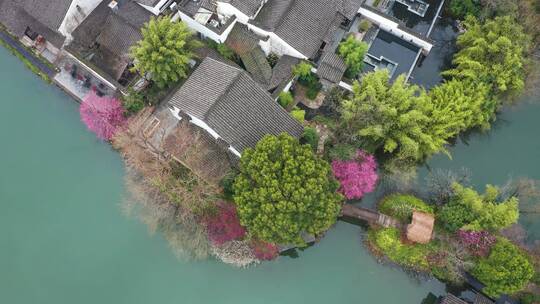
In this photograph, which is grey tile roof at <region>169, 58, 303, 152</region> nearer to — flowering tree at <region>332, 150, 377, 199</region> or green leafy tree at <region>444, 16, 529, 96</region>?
flowering tree at <region>332, 150, 377, 199</region>

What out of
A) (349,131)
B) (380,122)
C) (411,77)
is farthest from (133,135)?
(411,77)

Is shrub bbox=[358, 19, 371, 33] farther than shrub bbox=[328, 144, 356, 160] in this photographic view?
Yes

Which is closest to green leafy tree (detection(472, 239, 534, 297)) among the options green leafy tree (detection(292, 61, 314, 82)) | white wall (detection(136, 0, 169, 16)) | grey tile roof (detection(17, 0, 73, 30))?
green leafy tree (detection(292, 61, 314, 82))

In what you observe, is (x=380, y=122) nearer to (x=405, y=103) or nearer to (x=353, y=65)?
(x=405, y=103)

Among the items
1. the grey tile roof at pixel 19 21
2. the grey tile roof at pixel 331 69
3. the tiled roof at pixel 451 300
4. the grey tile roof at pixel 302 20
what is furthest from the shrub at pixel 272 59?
the tiled roof at pixel 451 300

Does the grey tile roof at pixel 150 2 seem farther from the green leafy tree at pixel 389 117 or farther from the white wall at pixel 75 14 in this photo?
the green leafy tree at pixel 389 117

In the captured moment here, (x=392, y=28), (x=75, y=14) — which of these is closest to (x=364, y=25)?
(x=392, y=28)
